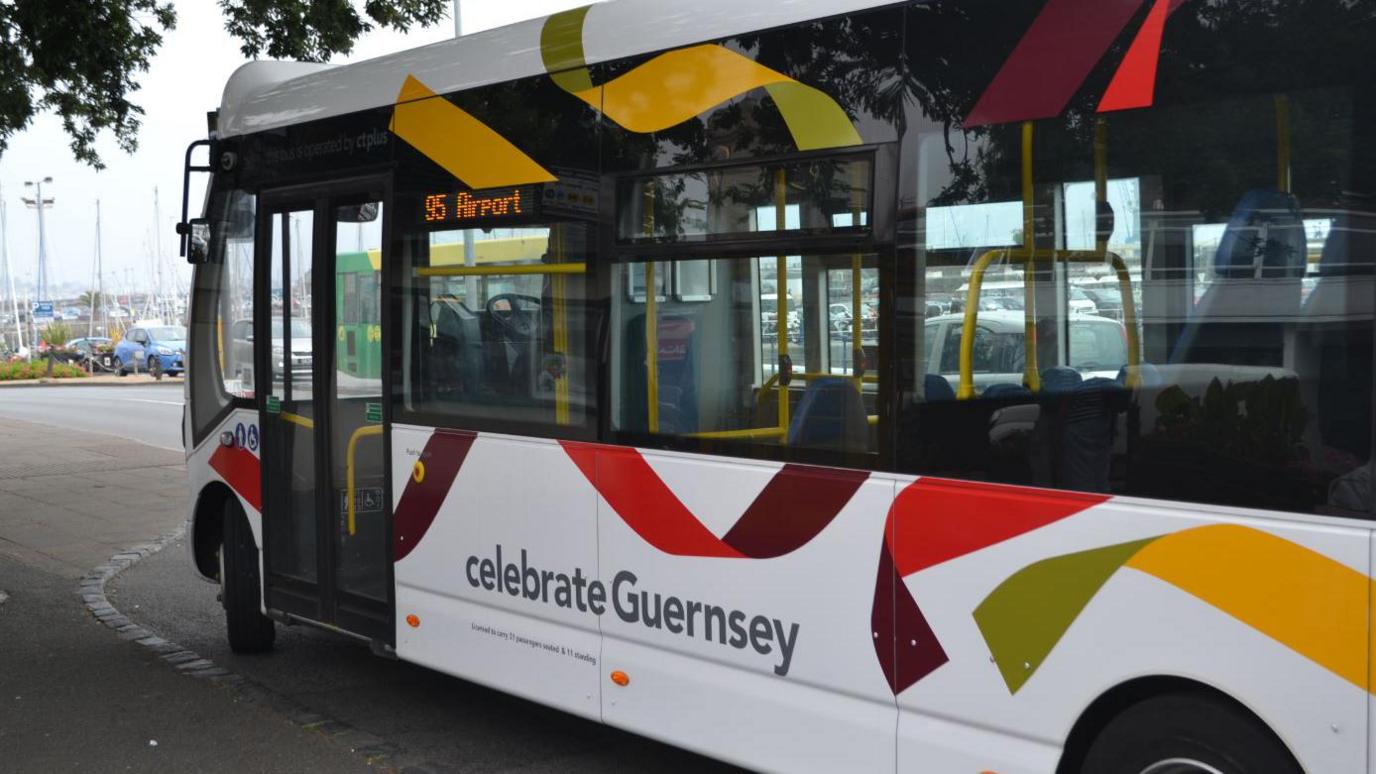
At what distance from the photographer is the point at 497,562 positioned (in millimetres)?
5750

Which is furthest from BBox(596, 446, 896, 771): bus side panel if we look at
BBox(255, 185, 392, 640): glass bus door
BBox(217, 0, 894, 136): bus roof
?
BBox(255, 185, 392, 640): glass bus door

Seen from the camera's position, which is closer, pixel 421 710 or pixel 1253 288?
pixel 1253 288

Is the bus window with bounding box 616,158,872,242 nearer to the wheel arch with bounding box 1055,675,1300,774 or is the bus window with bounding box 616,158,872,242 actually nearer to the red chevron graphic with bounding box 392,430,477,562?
the red chevron graphic with bounding box 392,430,477,562

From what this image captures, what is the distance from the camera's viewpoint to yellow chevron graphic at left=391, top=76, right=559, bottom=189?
5570 mm

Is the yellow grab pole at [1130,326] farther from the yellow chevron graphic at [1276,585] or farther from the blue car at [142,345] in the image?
the blue car at [142,345]

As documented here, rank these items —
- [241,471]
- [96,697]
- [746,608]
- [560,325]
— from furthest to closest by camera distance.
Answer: [241,471] → [96,697] → [560,325] → [746,608]

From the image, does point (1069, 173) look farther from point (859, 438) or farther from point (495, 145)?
point (495, 145)

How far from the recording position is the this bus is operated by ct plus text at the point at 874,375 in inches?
132

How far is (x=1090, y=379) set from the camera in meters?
3.75

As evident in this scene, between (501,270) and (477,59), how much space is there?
901 mm

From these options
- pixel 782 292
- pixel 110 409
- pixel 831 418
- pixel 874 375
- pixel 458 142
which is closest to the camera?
pixel 874 375

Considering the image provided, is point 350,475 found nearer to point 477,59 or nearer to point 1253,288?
point 477,59

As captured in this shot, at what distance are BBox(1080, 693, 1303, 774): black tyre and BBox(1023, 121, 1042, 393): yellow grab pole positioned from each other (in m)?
0.92

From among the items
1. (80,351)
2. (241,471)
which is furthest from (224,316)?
(80,351)
